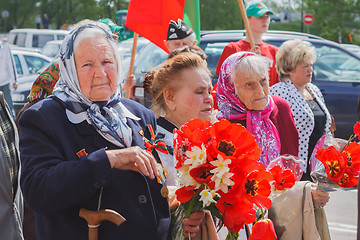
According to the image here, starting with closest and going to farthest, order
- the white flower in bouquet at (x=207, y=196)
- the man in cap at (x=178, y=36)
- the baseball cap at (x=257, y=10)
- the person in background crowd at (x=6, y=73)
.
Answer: the white flower in bouquet at (x=207, y=196) → the man in cap at (x=178, y=36) → the baseball cap at (x=257, y=10) → the person in background crowd at (x=6, y=73)

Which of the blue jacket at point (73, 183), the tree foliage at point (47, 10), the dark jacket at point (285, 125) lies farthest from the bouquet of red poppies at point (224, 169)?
the tree foliage at point (47, 10)

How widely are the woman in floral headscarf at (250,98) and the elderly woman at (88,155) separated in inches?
53.8

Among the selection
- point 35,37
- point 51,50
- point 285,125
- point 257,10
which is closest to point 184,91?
point 285,125

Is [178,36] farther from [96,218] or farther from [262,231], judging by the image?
[96,218]

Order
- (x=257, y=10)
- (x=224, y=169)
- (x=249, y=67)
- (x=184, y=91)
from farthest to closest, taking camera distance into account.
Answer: (x=257, y=10) < (x=249, y=67) < (x=184, y=91) < (x=224, y=169)

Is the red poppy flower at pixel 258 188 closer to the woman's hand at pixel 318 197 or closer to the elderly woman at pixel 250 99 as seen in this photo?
the woman's hand at pixel 318 197

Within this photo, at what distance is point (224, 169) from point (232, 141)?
0.48 ft

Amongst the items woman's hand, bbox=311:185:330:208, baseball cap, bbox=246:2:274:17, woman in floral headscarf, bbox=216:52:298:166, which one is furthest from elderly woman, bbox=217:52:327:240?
baseball cap, bbox=246:2:274:17

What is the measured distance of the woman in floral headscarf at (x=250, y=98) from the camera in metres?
4.04

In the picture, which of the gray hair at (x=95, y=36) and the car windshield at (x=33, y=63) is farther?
the car windshield at (x=33, y=63)

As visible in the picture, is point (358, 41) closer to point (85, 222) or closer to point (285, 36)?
point (285, 36)

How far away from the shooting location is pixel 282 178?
3139mm

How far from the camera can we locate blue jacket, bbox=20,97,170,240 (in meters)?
2.43

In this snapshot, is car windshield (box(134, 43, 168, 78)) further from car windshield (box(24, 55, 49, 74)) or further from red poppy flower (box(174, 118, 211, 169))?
car windshield (box(24, 55, 49, 74))
